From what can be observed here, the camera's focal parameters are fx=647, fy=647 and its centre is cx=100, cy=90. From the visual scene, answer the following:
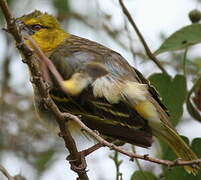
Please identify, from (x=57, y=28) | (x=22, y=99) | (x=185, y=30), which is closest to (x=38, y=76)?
(x=185, y=30)

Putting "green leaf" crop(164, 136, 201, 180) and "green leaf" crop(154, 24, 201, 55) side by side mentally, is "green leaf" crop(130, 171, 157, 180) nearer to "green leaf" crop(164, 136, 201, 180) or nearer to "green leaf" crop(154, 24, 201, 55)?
"green leaf" crop(164, 136, 201, 180)

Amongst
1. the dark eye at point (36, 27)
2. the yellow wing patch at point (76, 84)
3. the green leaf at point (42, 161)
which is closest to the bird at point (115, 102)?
the dark eye at point (36, 27)

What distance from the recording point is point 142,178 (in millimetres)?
3018

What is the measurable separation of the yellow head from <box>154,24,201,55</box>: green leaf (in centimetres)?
62

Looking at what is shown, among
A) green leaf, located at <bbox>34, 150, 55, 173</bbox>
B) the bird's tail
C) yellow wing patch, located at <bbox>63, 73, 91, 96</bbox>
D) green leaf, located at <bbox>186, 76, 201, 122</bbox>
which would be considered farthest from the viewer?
green leaf, located at <bbox>34, 150, 55, 173</bbox>

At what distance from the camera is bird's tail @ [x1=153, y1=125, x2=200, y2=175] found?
2812 millimetres

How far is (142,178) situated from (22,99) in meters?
1.72

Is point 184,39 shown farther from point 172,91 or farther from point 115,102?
Result: point 115,102

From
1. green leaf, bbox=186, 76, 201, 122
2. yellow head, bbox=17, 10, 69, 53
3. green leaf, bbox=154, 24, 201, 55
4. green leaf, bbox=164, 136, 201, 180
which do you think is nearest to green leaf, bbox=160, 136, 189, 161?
green leaf, bbox=164, 136, 201, 180

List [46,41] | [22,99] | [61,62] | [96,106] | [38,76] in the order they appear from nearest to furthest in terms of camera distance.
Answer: [38,76], [96,106], [61,62], [46,41], [22,99]

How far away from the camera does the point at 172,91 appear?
315 centimetres

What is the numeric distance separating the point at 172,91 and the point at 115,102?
0.56 metres

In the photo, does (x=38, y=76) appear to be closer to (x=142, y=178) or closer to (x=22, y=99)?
(x=142, y=178)

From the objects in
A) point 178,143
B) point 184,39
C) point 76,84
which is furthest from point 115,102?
point 76,84
